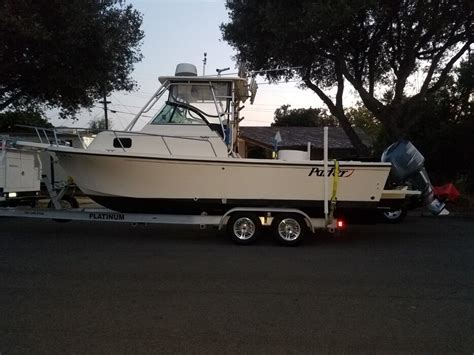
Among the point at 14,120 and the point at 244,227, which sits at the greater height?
the point at 14,120

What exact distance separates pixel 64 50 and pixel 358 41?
9.04 m

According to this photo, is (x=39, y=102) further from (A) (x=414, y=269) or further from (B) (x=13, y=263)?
(A) (x=414, y=269)

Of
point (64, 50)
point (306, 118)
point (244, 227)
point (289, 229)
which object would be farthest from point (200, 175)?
point (306, 118)

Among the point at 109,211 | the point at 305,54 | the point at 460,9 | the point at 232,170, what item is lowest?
the point at 109,211

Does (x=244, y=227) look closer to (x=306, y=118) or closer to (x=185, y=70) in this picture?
(x=185, y=70)

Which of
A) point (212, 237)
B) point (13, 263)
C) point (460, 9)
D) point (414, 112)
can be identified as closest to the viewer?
point (13, 263)

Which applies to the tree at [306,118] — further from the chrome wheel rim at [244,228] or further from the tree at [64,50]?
the chrome wheel rim at [244,228]

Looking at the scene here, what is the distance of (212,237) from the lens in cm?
1007

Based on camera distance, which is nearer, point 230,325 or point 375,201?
point 230,325

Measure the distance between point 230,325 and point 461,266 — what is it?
4.50m

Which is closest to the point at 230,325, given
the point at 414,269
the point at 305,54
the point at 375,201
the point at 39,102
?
the point at 414,269

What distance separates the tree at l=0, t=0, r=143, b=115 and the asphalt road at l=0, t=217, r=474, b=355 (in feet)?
21.6

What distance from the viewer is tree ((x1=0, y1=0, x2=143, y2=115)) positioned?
13.2 metres

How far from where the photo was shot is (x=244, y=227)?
910 cm
